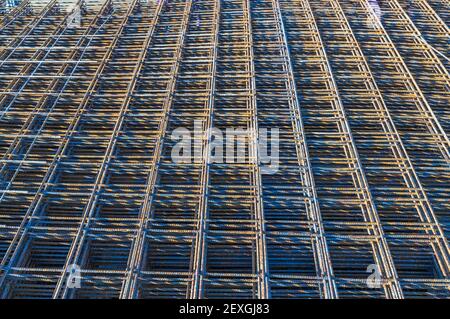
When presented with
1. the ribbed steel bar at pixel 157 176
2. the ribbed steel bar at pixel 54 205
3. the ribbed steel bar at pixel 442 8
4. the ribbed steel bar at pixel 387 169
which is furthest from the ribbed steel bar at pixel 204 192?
the ribbed steel bar at pixel 442 8

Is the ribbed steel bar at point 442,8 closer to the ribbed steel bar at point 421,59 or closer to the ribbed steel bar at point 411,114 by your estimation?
the ribbed steel bar at point 421,59

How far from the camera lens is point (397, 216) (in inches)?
343

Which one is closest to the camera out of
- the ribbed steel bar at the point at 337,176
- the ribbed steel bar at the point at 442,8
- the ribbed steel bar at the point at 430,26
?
the ribbed steel bar at the point at 337,176

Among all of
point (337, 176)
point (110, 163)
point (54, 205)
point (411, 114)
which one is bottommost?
point (54, 205)

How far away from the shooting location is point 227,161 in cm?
967

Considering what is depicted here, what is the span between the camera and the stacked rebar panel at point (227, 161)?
7699mm

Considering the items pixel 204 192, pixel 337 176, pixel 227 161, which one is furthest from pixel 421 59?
pixel 204 192

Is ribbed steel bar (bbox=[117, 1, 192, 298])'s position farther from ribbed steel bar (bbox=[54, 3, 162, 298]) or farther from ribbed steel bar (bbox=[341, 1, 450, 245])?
ribbed steel bar (bbox=[341, 1, 450, 245])

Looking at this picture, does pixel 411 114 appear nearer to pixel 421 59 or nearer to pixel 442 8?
pixel 421 59

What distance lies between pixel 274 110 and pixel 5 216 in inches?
302

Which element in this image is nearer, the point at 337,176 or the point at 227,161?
the point at 337,176
